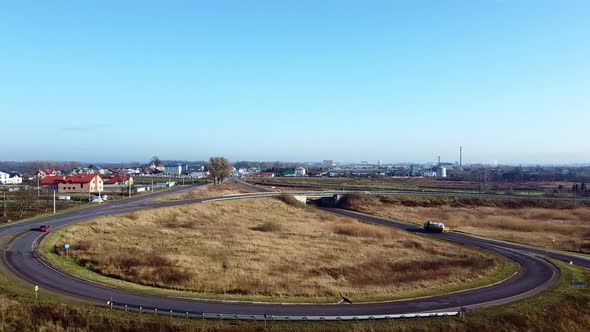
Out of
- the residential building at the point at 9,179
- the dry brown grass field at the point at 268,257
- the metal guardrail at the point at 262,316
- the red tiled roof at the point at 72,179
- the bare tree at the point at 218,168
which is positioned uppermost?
the bare tree at the point at 218,168

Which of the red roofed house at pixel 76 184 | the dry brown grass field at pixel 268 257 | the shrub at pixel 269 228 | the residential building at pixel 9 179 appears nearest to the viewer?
the dry brown grass field at pixel 268 257

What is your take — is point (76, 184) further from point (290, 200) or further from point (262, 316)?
point (262, 316)

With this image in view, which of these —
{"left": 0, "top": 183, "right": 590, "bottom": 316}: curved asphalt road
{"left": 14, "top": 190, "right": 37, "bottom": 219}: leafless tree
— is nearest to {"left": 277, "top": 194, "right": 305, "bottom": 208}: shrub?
{"left": 14, "top": 190, "right": 37, "bottom": 219}: leafless tree

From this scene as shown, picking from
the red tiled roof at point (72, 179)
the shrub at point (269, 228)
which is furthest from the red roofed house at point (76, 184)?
the shrub at point (269, 228)

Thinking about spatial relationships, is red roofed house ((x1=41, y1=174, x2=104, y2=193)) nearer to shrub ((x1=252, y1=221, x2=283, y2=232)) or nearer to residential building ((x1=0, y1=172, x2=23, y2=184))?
residential building ((x1=0, y1=172, x2=23, y2=184))

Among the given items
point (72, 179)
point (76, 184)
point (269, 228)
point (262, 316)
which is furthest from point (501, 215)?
point (72, 179)

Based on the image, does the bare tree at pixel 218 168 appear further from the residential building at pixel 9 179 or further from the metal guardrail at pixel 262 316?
the metal guardrail at pixel 262 316
